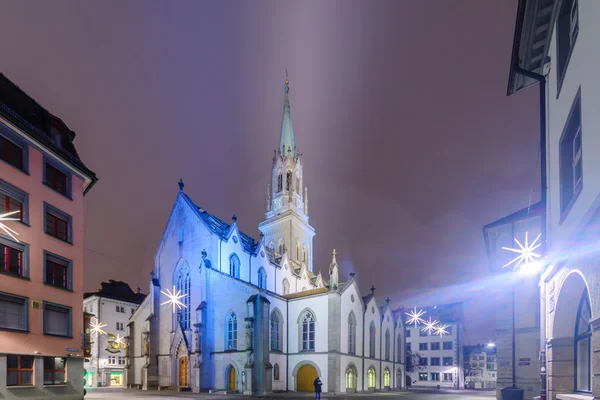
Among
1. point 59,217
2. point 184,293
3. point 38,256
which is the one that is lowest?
point 184,293

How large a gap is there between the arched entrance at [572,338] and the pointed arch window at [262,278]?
1628 inches

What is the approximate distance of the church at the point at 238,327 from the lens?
38.1 meters

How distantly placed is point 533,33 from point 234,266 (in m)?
37.7

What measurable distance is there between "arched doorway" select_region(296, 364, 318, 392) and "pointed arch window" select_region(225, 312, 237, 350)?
669 cm

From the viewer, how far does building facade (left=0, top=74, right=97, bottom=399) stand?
19484 millimetres

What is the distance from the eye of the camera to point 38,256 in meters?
21.5

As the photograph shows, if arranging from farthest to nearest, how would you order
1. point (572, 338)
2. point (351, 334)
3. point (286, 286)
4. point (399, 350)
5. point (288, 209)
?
point (288, 209), point (399, 350), point (286, 286), point (351, 334), point (572, 338)

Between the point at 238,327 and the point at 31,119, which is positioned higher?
the point at 31,119

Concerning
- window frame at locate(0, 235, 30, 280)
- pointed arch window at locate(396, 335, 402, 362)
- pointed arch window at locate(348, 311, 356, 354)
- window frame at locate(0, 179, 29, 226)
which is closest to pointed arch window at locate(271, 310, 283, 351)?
pointed arch window at locate(348, 311, 356, 354)

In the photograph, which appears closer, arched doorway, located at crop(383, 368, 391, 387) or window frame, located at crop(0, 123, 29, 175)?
window frame, located at crop(0, 123, 29, 175)

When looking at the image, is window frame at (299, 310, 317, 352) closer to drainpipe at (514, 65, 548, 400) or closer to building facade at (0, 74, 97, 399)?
building facade at (0, 74, 97, 399)

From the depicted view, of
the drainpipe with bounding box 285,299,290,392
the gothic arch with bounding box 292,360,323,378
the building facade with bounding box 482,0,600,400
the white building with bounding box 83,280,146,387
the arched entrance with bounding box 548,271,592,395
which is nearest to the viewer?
the building facade with bounding box 482,0,600,400

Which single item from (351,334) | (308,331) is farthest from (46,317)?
(351,334)

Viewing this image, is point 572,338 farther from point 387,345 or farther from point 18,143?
point 387,345
